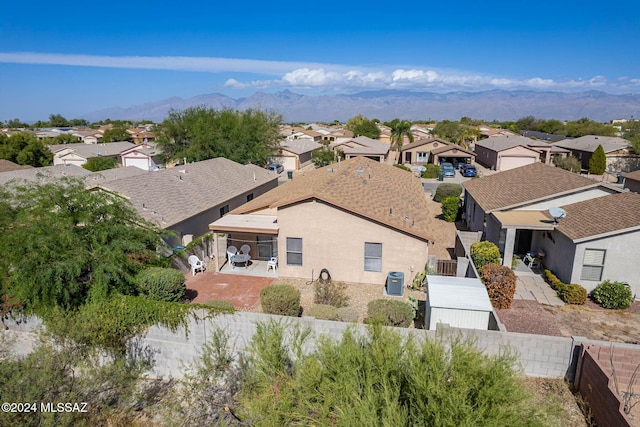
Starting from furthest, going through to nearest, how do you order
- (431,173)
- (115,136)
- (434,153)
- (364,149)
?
(115,136) < (364,149) < (434,153) < (431,173)

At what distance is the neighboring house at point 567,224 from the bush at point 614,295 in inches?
25.0

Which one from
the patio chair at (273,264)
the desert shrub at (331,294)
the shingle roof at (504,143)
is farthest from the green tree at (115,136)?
the desert shrub at (331,294)

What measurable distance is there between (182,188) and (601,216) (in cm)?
2266

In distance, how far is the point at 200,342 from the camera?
1320 cm

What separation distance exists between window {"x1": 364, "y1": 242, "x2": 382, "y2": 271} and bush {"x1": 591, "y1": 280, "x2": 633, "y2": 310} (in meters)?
8.82

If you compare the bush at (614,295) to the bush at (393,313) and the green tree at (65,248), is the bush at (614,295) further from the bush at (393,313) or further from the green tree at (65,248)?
the green tree at (65,248)

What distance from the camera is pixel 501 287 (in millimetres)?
16016

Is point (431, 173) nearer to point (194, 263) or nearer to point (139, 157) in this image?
point (194, 263)

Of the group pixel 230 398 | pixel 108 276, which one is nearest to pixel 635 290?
pixel 230 398

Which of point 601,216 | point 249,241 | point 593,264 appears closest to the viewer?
point 593,264

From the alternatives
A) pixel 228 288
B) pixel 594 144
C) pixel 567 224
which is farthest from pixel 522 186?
pixel 594 144

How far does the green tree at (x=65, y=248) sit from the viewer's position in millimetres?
13008

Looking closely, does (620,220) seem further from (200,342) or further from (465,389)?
(200,342)

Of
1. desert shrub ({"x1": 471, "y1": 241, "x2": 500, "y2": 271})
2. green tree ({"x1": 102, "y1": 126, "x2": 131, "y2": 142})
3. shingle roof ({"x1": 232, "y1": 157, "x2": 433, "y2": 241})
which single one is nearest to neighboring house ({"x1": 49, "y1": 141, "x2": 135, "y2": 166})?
green tree ({"x1": 102, "y1": 126, "x2": 131, "y2": 142})
